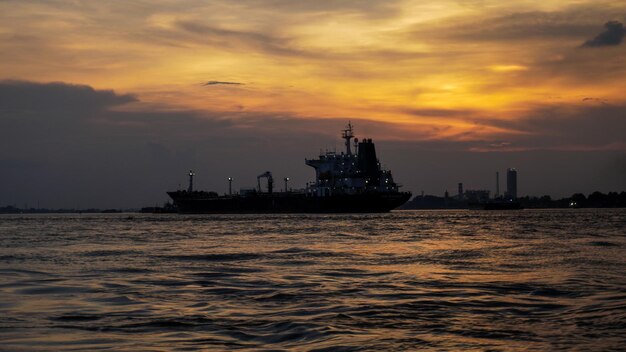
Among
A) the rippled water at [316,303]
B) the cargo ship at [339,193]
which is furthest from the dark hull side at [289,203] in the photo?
the rippled water at [316,303]

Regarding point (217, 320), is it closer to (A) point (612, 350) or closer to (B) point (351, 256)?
(A) point (612, 350)

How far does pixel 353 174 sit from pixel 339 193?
4.56 metres

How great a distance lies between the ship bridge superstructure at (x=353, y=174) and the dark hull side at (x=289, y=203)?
10.2 ft

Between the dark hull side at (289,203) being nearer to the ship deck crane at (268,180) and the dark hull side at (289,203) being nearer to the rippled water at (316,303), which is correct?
the ship deck crane at (268,180)

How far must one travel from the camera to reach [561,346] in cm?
1098

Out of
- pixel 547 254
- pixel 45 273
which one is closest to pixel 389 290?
pixel 45 273

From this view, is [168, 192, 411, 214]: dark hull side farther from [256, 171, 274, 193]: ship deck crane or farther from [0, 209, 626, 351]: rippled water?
[0, 209, 626, 351]: rippled water

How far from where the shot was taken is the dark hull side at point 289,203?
459 ft

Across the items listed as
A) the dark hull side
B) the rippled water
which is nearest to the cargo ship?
the dark hull side

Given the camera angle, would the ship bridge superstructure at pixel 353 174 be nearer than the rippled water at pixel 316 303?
No

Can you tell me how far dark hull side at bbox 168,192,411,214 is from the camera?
140 metres

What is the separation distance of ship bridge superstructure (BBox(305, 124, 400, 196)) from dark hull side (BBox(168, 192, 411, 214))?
3.12m

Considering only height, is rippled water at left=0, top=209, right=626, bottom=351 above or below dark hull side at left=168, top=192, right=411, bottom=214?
below

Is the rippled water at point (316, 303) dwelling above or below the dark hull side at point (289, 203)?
below
